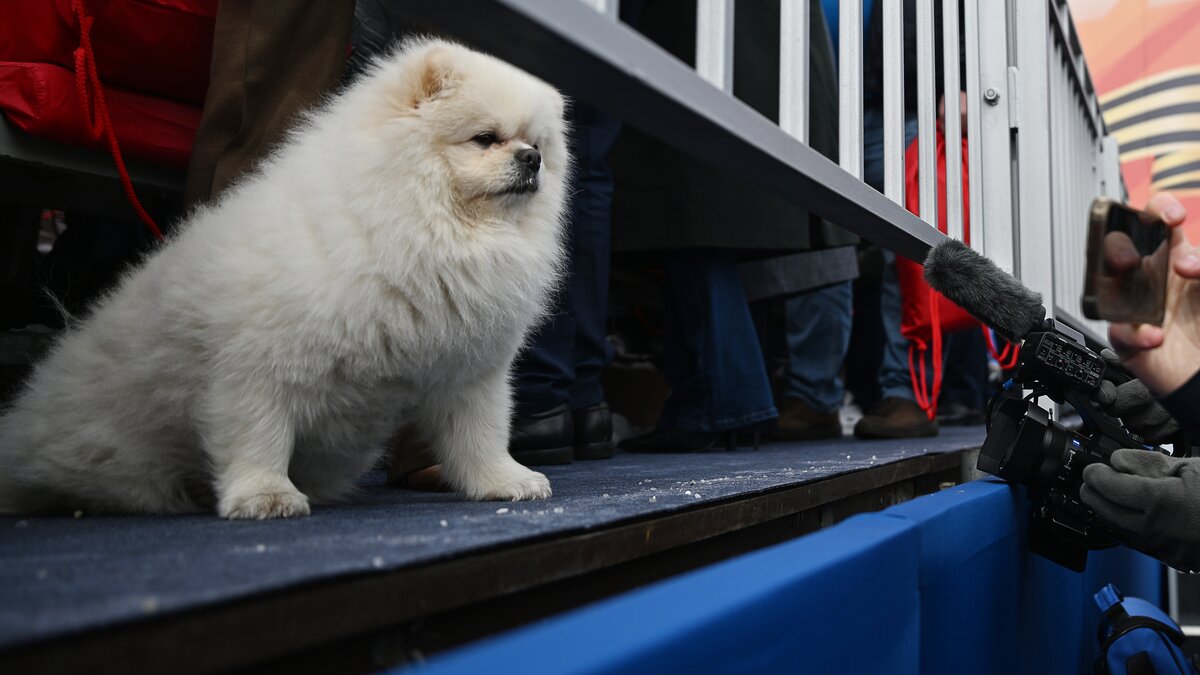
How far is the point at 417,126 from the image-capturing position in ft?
4.04

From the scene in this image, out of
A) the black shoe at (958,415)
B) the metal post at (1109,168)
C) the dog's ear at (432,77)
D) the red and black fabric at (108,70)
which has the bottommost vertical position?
the black shoe at (958,415)

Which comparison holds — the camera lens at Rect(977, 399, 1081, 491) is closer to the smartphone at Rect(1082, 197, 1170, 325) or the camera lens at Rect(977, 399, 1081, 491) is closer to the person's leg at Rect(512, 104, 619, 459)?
the smartphone at Rect(1082, 197, 1170, 325)

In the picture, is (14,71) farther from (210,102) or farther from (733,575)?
(733,575)

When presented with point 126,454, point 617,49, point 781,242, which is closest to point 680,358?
point 781,242

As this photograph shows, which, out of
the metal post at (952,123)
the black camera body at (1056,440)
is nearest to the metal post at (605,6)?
the black camera body at (1056,440)

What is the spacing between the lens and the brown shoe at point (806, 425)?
327 centimetres

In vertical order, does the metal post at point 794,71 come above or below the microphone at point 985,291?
above

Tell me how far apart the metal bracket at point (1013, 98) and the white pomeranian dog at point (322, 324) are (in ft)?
3.81

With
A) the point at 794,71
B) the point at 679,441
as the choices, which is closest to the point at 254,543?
the point at 794,71

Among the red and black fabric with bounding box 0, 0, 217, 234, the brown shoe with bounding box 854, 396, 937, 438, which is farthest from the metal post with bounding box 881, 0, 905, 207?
the brown shoe with bounding box 854, 396, 937, 438

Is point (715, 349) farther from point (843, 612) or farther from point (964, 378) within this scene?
point (964, 378)

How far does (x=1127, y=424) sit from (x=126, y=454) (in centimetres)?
155

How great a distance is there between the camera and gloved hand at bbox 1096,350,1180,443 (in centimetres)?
143

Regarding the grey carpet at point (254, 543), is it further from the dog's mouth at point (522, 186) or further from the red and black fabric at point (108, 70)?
the red and black fabric at point (108, 70)
